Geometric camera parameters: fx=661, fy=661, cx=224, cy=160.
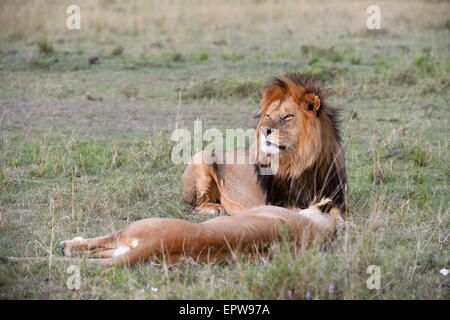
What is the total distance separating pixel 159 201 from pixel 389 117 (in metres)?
3.96

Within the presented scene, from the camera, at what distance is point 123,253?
3.94m

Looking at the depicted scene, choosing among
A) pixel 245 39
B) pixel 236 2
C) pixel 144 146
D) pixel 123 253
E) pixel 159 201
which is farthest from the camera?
pixel 236 2

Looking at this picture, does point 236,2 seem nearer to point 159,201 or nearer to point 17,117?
point 17,117

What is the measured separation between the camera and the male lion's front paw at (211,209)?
18.6 ft

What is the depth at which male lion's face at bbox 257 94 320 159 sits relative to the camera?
495cm

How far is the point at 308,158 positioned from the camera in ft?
16.6

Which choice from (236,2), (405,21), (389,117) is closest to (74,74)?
(389,117)

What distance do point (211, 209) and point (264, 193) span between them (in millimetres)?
546

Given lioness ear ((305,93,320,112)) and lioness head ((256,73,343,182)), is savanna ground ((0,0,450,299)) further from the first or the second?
lioness ear ((305,93,320,112))

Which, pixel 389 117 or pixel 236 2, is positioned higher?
pixel 236 2
